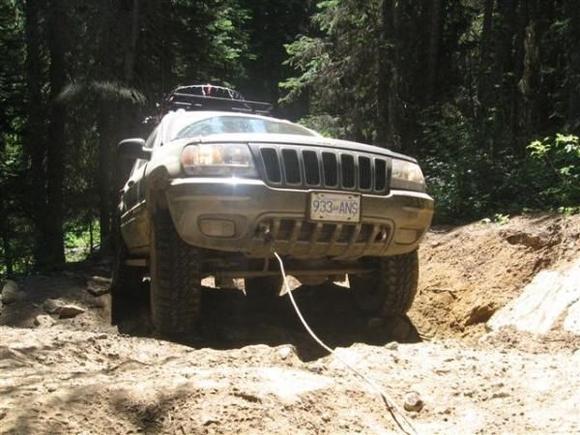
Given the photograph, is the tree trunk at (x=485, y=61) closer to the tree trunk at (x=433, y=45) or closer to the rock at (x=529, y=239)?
the tree trunk at (x=433, y=45)

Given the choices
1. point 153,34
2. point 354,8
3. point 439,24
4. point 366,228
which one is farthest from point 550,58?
point 366,228

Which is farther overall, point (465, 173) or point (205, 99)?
point (465, 173)

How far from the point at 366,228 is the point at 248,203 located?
1024 millimetres

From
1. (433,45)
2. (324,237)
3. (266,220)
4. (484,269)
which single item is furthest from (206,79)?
(266,220)

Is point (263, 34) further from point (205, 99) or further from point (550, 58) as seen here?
point (205, 99)

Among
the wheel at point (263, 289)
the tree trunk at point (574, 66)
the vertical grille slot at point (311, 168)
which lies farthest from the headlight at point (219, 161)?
the tree trunk at point (574, 66)

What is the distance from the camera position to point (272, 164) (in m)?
4.45

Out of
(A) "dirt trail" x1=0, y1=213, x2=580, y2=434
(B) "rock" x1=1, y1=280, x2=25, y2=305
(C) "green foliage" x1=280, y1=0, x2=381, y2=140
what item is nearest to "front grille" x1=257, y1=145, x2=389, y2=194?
(A) "dirt trail" x1=0, y1=213, x2=580, y2=434

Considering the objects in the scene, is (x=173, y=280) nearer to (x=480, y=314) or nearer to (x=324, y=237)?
(x=324, y=237)

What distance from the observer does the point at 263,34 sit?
98.1ft

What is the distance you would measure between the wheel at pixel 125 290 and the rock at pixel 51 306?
589 mm

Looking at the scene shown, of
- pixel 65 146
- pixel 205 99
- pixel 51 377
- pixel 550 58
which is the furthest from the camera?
pixel 550 58

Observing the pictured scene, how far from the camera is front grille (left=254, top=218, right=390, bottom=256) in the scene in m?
4.46

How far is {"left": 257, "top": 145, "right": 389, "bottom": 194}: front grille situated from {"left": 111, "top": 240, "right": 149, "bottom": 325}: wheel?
3085 millimetres
